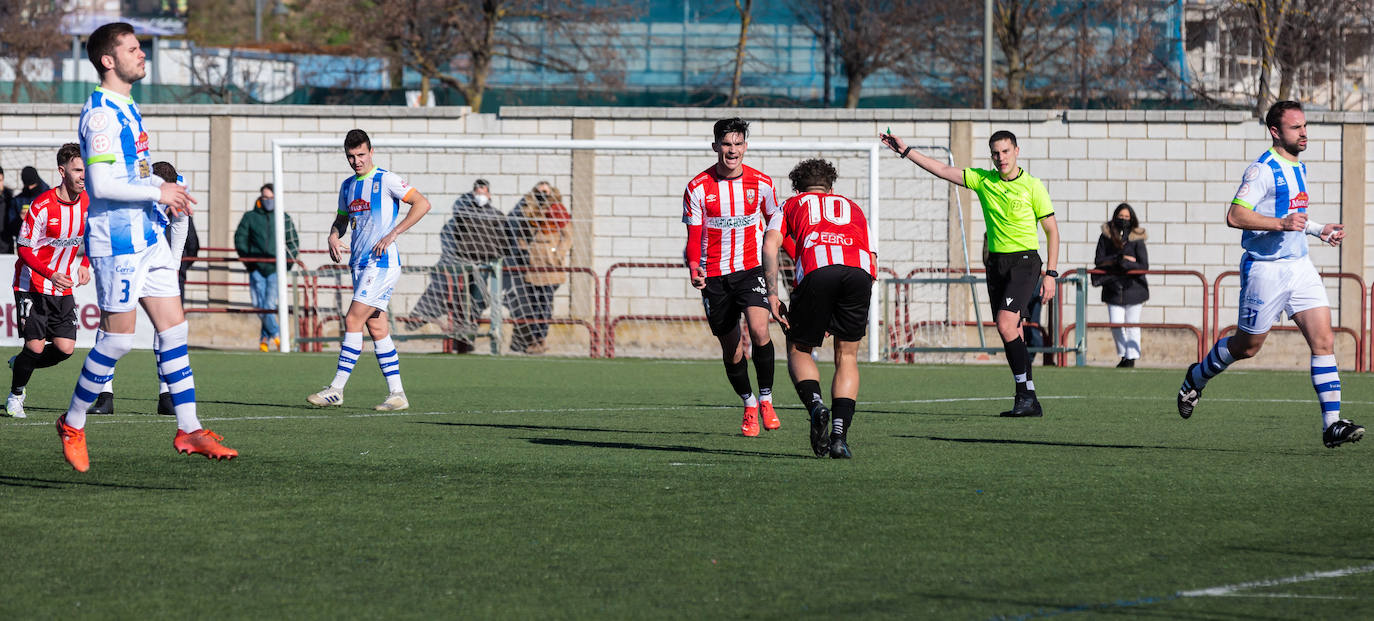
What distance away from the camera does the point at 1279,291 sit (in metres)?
9.01

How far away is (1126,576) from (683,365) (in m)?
12.7

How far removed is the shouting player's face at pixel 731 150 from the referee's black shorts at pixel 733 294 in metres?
0.62

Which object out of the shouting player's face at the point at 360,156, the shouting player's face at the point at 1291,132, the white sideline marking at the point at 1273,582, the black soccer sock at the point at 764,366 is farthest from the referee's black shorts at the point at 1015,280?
the white sideline marking at the point at 1273,582

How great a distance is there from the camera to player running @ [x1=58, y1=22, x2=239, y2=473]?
7.16m

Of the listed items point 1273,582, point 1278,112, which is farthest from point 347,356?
point 1273,582

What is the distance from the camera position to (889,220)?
68.3ft

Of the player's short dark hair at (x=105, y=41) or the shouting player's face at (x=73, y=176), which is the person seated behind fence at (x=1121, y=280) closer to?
the shouting player's face at (x=73, y=176)

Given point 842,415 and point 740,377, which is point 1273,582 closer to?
point 842,415

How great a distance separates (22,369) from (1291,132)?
7.78 metres

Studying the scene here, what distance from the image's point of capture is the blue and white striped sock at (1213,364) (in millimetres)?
9555

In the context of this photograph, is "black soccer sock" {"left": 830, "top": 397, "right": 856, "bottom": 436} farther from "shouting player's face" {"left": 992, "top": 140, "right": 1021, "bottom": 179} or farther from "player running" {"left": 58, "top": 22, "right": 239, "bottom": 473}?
"shouting player's face" {"left": 992, "top": 140, "right": 1021, "bottom": 179}

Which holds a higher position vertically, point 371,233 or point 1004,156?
point 1004,156

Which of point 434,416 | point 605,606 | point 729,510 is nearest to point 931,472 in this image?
point 729,510

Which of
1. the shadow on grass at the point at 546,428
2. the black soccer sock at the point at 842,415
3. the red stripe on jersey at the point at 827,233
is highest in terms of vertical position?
the red stripe on jersey at the point at 827,233
